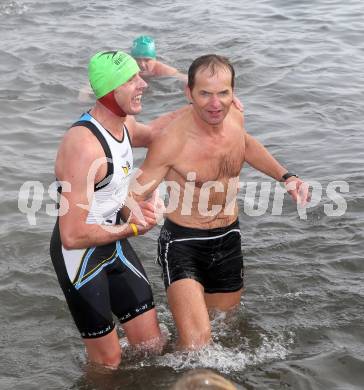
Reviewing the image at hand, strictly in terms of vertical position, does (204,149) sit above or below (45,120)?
above

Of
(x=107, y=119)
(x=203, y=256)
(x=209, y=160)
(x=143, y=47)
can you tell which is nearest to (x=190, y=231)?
(x=203, y=256)

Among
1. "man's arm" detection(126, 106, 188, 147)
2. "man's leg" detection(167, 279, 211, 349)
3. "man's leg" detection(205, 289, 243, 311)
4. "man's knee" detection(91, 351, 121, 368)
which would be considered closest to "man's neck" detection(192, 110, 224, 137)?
"man's arm" detection(126, 106, 188, 147)

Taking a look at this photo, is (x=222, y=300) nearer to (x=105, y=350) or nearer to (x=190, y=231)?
(x=190, y=231)

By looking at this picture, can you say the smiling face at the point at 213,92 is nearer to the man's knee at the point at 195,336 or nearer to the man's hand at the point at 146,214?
the man's hand at the point at 146,214

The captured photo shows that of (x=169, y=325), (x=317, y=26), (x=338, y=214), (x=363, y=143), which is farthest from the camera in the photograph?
(x=317, y=26)


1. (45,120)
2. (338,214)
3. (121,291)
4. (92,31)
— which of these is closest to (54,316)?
(121,291)

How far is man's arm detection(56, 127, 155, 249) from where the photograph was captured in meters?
5.14

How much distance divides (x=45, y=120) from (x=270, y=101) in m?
3.94

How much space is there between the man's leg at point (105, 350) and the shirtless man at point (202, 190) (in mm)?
530

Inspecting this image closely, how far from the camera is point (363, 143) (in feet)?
36.2

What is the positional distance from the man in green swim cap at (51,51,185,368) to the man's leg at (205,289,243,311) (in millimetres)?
735

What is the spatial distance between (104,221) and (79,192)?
1.63ft

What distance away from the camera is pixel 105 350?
18.8ft

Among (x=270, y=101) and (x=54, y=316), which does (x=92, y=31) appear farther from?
(x=54, y=316)
